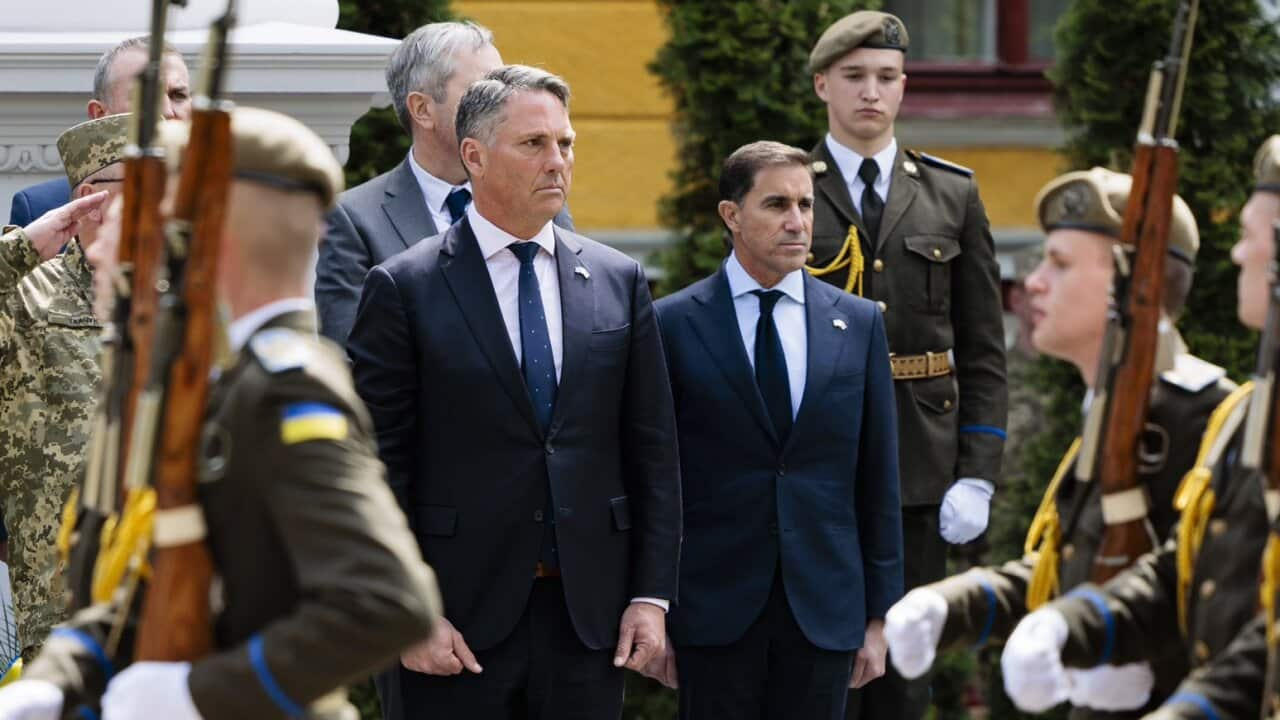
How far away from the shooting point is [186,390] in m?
3.19

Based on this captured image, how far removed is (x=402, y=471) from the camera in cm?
497

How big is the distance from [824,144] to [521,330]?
172cm

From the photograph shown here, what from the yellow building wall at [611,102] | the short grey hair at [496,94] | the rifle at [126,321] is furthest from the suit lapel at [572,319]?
the yellow building wall at [611,102]

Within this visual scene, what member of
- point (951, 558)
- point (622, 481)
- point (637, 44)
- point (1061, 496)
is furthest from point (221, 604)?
point (637, 44)

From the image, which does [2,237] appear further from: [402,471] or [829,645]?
[829,645]

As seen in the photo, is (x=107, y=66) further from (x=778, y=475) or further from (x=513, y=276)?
(x=778, y=475)

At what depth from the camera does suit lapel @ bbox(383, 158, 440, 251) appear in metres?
5.64

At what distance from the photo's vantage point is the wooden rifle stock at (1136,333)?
12.7 ft

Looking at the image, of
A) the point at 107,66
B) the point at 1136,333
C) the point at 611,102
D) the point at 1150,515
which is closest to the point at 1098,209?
the point at 1136,333

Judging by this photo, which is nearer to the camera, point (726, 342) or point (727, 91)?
point (726, 342)

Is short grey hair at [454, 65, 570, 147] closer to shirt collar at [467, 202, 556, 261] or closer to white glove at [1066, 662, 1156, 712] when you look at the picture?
Answer: shirt collar at [467, 202, 556, 261]

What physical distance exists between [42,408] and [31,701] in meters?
2.39

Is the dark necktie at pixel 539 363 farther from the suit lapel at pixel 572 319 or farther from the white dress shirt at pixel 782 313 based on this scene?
the white dress shirt at pixel 782 313

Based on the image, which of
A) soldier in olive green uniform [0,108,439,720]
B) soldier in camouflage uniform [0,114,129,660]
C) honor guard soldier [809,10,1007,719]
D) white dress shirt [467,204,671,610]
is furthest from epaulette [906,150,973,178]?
soldier in olive green uniform [0,108,439,720]
